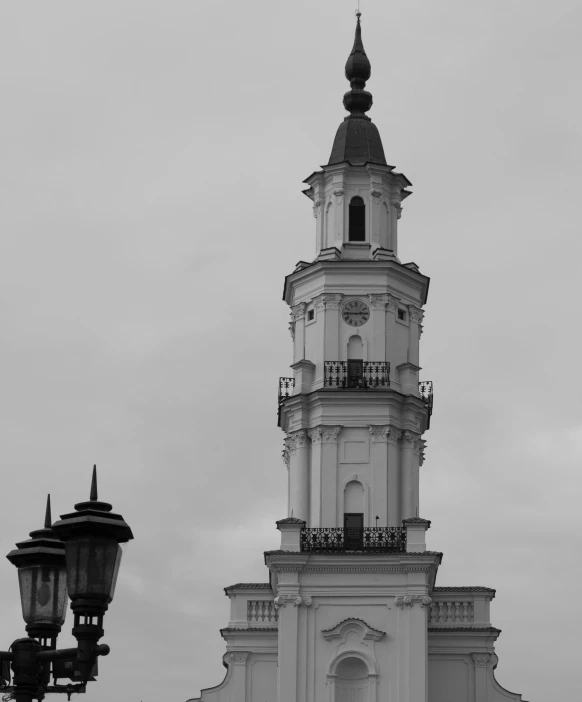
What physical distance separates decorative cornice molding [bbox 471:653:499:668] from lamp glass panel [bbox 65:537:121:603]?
37.8 meters

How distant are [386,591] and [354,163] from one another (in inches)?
533

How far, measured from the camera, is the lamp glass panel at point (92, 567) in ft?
55.1

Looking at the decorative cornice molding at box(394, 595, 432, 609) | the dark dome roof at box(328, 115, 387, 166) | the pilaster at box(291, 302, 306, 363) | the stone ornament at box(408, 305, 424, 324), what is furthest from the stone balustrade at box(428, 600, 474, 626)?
the dark dome roof at box(328, 115, 387, 166)

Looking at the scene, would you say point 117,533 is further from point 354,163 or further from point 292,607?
point 354,163

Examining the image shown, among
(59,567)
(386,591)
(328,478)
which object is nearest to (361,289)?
(328,478)

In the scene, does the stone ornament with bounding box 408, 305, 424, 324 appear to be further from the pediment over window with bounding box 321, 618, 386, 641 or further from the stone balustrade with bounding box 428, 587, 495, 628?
the pediment over window with bounding box 321, 618, 386, 641

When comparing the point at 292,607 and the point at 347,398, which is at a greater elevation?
the point at 347,398

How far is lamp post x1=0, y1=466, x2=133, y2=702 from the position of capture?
1683 cm

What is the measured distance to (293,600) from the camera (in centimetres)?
5147

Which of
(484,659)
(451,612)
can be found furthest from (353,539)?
(484,659)

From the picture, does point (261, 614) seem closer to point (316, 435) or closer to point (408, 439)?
point (316, 435)

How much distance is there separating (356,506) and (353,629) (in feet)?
11.7

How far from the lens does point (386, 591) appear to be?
51.4 meters

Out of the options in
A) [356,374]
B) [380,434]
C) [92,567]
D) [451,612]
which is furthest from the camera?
[356,374]
